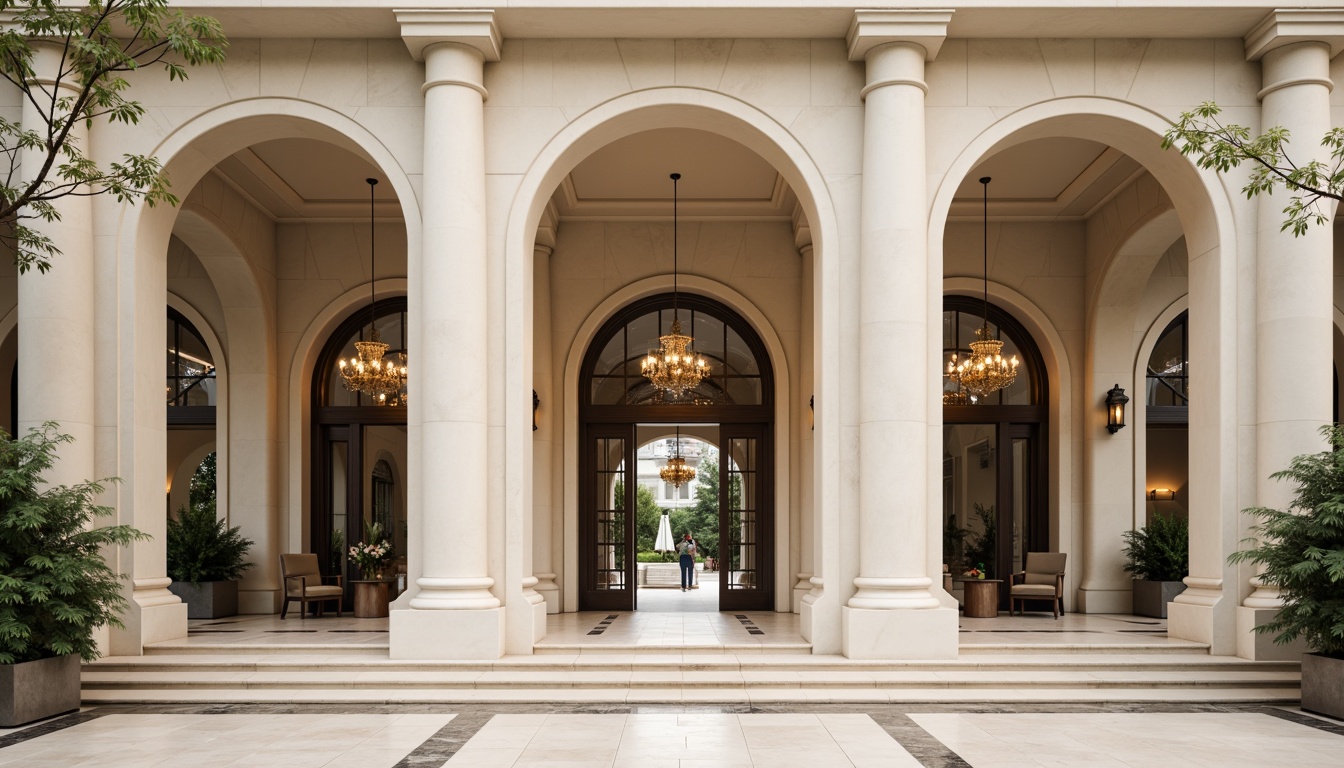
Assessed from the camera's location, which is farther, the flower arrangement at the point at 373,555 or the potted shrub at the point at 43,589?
the flower arrangement at the point at 373,555

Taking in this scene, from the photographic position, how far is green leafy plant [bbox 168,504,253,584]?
1383cm

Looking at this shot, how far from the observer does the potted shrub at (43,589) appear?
7.82 m

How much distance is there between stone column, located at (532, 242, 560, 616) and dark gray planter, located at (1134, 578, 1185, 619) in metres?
7.49

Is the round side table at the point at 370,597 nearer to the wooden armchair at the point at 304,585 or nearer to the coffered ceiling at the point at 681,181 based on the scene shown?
the wooden armchair at the point at 304,585

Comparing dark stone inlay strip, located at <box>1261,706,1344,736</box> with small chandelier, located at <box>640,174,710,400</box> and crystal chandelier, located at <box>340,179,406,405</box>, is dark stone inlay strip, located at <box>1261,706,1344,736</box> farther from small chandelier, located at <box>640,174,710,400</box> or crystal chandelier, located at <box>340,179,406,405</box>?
crystal chandelier, located at <box>340,179,406,405</box>

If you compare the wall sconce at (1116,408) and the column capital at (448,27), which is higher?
the column capital at (448,27)

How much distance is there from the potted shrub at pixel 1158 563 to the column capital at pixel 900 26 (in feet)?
23.5

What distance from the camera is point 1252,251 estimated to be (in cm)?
1027

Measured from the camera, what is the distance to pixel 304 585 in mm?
13625

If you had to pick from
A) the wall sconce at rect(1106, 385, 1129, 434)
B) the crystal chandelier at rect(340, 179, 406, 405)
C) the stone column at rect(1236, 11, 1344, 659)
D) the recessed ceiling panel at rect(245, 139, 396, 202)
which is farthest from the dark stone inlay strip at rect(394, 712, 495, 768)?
A: the wall sconce at rect(1106, 385, 1129, 434)

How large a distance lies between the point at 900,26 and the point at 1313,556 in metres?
5.57

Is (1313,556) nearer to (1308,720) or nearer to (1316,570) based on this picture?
(1316,570)

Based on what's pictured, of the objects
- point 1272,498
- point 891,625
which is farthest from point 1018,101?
point 891,625

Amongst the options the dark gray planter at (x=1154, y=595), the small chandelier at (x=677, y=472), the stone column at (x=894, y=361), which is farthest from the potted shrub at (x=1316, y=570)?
the small chandelier at (x=677, y=472)
